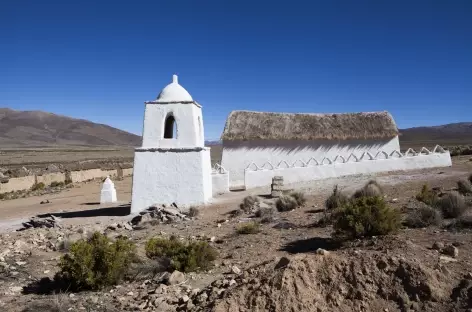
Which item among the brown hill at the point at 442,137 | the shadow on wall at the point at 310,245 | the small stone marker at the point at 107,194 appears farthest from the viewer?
the brown hill at the point at 442,137

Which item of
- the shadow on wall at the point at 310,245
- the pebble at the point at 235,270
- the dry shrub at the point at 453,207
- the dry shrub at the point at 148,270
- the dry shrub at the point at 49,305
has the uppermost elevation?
the dry shrub at the point at 453,207

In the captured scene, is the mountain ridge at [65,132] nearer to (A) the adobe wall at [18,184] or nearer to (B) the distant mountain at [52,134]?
(B) the distant mountain at [52,134]

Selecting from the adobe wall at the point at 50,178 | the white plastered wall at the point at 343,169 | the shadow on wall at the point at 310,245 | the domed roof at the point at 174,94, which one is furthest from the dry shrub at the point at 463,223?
the adobe wall at the point at 50,178

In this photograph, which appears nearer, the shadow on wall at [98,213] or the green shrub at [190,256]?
the green shrub at [190,256]

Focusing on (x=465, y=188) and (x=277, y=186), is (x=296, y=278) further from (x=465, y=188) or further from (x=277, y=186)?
(x=277, y=186)

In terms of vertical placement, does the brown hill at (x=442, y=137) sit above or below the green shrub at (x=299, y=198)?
above

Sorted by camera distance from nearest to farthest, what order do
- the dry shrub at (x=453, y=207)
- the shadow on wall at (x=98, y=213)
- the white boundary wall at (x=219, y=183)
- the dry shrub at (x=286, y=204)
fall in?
the dry shrub at (x=453, y=207) < the dry shrub at (x=286, y=204) < the shadow on wall at (x=98, y=213) < the white boundary wall at (x=219, y=183)

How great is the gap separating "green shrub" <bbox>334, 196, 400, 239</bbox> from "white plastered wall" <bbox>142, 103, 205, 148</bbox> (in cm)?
842

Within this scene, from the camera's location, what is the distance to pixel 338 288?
5023mm

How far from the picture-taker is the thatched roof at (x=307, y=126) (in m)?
23.5

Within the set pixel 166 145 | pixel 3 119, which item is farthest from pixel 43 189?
pixel 3 119

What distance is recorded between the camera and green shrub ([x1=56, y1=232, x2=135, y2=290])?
645 cm

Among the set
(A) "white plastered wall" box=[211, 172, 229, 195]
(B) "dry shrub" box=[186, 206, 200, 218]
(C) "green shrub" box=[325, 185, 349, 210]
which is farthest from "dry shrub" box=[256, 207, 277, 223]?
(A) "white plastered wall" box=[211, 172, 229, 195]

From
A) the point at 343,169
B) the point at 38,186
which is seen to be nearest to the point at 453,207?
the point at 343,169
